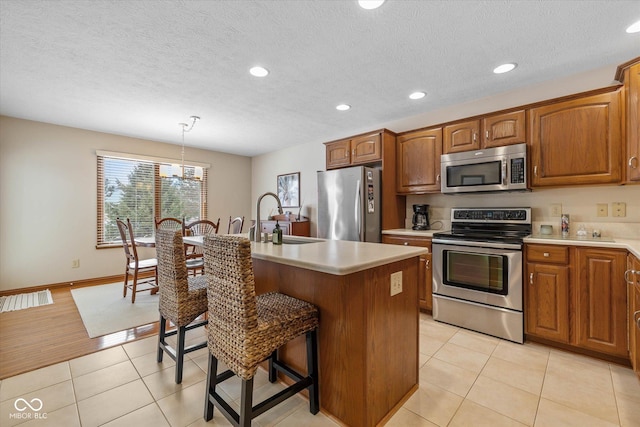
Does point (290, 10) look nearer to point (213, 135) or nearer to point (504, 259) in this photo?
point (504, 259)

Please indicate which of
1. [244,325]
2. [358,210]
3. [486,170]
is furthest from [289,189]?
[244,325]

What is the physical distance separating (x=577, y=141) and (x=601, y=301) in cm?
132

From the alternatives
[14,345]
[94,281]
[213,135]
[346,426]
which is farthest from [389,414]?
[94,281]

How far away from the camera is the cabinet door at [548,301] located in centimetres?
224

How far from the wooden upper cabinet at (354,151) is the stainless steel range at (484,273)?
1295 mm

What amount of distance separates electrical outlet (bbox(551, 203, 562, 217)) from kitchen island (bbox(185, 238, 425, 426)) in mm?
1912

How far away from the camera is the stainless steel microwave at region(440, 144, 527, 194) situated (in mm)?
2648

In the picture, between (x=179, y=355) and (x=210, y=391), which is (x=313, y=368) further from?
(x=179, y=355)

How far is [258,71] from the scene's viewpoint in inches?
101

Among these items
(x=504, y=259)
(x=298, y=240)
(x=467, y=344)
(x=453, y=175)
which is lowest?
(x=467, y=344)

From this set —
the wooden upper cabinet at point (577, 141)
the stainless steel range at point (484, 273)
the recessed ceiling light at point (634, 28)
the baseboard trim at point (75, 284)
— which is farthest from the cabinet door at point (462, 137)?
the baseboard trim at point (75, 284)

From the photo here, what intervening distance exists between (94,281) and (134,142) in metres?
2.38

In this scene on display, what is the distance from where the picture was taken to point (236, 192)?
6.23 meters

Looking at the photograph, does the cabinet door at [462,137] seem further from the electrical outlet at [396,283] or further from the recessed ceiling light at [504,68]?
the electrical outlet at [396,283]
